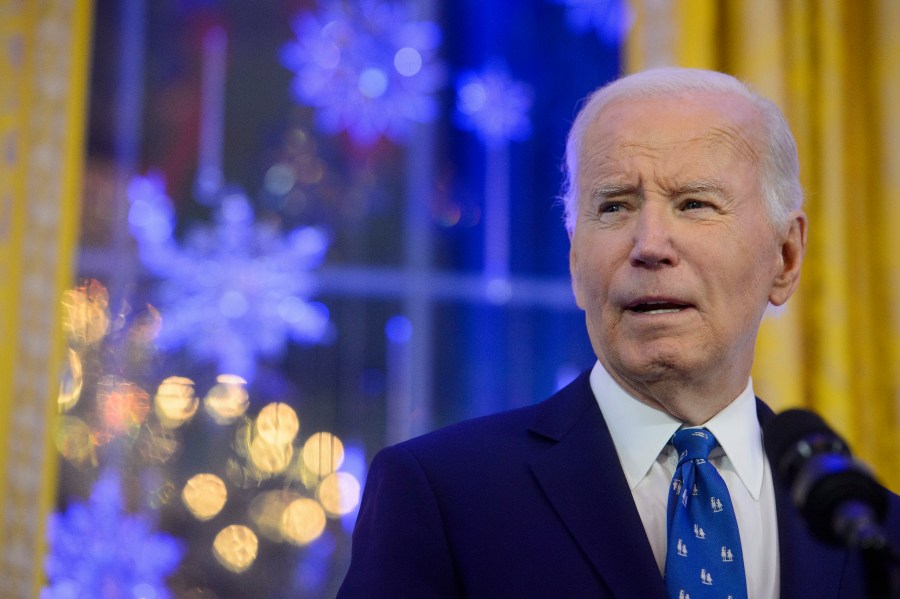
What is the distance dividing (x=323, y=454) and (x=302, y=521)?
19cm

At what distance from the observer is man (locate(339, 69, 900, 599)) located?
1.09m

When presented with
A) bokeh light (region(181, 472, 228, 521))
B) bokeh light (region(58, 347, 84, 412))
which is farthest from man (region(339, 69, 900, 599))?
bokeh light (region(58, 347, 84, 412))

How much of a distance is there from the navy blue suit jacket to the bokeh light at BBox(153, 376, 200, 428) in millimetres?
1456

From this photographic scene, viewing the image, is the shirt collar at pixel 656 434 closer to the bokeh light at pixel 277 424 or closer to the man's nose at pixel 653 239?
the man's nose at pixel 653 239

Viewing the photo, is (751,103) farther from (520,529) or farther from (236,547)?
(236,547)

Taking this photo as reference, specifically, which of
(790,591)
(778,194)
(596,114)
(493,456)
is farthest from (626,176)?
(790,591)

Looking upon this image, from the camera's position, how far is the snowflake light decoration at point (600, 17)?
284cm

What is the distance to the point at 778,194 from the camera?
4.35 feet

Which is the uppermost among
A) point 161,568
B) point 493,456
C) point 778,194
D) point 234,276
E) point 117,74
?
point 117,74

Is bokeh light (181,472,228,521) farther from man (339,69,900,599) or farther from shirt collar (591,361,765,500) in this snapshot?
shirt collar (591,361,765,500)

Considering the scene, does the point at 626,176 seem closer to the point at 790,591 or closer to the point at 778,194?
the point at 778,194

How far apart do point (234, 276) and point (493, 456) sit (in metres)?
1.56

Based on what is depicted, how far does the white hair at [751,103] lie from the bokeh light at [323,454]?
1402 mm

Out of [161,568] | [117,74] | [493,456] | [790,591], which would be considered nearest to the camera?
[790,591]
